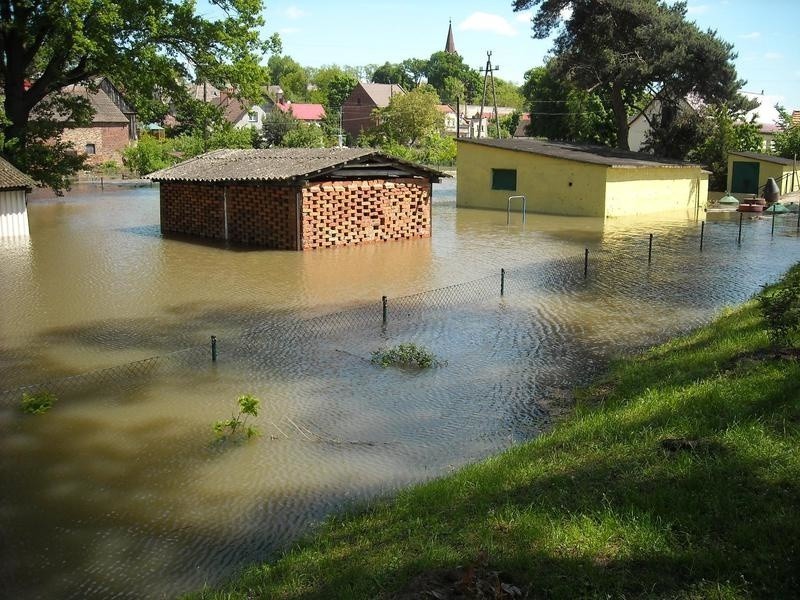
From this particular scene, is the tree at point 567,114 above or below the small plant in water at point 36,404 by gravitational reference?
above

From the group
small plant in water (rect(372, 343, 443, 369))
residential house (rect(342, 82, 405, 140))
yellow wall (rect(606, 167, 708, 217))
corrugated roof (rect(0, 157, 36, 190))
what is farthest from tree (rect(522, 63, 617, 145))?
small plant in water (rect(372, 343, 443, 369))

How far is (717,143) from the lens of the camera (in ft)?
158

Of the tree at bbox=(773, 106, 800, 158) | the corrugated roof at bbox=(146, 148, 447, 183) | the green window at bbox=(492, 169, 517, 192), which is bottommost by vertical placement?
the green window at bbox=(492, 169, 517, 192)

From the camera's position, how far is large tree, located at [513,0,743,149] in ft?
141

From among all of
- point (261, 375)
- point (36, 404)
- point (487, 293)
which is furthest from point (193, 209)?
point (36, 404)

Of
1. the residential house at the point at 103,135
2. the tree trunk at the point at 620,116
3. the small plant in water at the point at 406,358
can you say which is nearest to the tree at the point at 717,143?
the tree trunk at the point at 620,116

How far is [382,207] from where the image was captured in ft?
84.1

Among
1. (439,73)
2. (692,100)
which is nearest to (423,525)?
(692,100)

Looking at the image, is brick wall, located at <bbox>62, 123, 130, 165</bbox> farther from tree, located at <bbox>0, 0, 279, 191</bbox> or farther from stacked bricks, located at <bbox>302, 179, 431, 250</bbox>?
stacked bricks, located at <bbox>302, 179, 431, 250</bbox>

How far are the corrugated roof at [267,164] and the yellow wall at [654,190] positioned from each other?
40.5 feet

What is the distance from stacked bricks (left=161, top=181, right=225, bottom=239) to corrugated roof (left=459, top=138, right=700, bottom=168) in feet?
54.0

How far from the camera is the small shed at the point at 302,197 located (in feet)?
77.3

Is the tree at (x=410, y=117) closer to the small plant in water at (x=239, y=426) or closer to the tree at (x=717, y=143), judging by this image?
the tree at (x=717, y=143)

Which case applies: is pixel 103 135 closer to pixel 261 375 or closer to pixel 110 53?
pixel 110 53
